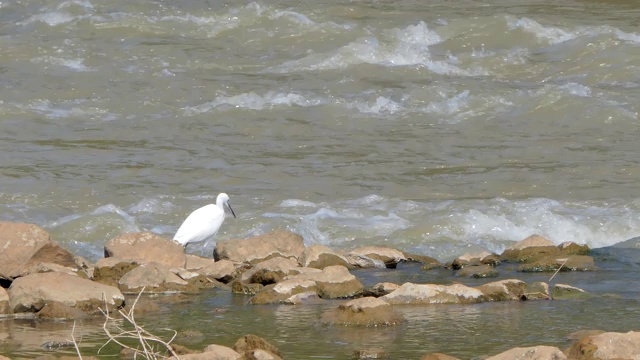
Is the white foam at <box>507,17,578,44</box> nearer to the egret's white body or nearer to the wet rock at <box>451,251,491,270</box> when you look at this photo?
the wet rock at <box>451,251,491,270</box>

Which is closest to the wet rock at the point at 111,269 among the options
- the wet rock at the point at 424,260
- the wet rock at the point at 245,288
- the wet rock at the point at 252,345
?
the wet rock at the point at 245,288

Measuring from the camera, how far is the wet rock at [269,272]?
25.1ft

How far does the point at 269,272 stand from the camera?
25.1 feet

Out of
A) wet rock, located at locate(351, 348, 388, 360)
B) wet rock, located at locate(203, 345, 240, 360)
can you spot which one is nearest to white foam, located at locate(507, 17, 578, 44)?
wet rock, located at locate(351, 348, 388, 360)

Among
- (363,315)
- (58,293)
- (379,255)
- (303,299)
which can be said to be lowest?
(379,255)

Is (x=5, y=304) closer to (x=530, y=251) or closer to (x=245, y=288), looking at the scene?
(x=245, y=288)

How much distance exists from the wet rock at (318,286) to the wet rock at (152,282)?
0.60m

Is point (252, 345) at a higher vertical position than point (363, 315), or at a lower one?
higher

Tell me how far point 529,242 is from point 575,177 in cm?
244

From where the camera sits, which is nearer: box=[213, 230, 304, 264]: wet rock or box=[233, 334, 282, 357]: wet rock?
box=[233, 334, 282, 357]: wet rock

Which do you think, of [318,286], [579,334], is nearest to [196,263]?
[318,286]

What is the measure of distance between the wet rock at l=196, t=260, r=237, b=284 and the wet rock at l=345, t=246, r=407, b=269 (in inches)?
36.2

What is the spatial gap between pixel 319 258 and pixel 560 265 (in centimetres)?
160

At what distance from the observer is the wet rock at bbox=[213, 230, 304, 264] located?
8.43 meters
